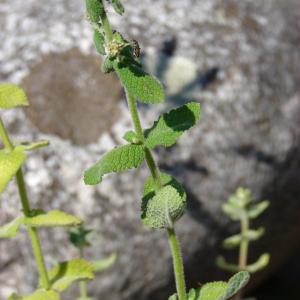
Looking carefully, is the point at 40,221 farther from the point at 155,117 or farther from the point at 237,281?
the point at 155,117

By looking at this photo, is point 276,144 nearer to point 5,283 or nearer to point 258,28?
point 258,28

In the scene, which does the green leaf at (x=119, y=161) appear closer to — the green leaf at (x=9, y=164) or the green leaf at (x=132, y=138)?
the green leaf at (x=132, y=138)

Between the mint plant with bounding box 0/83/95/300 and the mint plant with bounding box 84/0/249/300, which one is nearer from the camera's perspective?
the mint plant with bounding box 84/0/249/300

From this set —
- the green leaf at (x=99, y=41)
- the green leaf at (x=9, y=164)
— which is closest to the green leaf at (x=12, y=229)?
the green leaf at (x=9, y=164)

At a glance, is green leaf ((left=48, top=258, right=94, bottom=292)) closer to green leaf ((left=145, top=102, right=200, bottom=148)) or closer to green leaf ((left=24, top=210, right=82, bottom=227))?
green leaf ((left=24, top=210, right=82, bottom=227))

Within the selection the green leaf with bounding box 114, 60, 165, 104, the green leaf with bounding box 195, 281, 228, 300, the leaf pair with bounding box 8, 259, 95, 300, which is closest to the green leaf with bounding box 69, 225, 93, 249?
the leaf pair with bounding box 8, 259, 95, 300

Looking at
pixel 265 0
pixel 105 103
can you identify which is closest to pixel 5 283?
pixel 105 103

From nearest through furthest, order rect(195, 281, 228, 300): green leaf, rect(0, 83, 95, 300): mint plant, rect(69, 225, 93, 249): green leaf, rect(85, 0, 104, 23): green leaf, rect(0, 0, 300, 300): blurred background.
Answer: rect(85, 0, 104, 23): green leaf
rect(195, 281, 228, 300): green leaf
rect(0, 83, 95, 300): mint plant
rect(69, 225, 93, 249): green leaf
rect(0, 0, 300, 300): blurred background

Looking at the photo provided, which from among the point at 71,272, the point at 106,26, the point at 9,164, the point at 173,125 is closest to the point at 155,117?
the point at 71,272
